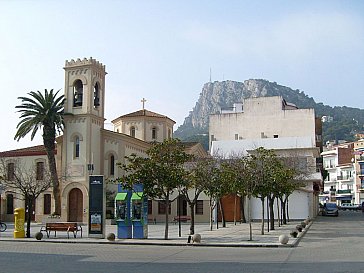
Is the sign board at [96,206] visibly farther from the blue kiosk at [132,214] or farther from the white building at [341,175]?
the white building at [341,175]

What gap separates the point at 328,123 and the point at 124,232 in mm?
164505

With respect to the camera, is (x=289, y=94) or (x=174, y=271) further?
(x=289, y=94)

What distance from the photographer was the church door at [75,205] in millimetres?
47156

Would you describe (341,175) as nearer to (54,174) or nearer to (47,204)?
(47,204)

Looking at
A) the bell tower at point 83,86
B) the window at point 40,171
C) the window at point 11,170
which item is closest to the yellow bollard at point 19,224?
the bell tower at point 83,86

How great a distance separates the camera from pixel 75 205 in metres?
47.4

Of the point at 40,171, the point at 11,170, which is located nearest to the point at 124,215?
the point at 40,171

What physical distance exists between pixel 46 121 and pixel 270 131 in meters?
33.5

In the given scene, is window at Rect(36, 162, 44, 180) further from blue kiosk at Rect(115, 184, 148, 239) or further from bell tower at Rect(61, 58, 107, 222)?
blue kiosk at Rect(115, 184, 148, 239)

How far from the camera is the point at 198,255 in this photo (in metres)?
19.2

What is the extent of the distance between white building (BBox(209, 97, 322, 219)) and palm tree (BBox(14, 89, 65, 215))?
797 inches

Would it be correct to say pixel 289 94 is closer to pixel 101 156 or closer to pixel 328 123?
pixel 328 123

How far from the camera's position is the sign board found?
27047 millimetres

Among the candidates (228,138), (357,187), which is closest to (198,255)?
(228,138)
